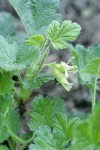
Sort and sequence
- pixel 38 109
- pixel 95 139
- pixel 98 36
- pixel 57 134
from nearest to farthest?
pixel 95 139 < pixel 57 134 < pixel 38 109 < pixel 98 36

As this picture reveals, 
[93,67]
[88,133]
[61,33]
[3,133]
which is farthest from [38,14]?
[88,133]

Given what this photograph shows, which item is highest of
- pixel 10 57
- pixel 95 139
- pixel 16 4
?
pixel 16 4

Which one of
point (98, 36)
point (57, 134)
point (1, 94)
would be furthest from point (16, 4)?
point (98, 36)

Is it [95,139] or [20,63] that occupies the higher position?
[20,63]

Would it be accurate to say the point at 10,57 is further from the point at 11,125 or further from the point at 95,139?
the point at 95,139

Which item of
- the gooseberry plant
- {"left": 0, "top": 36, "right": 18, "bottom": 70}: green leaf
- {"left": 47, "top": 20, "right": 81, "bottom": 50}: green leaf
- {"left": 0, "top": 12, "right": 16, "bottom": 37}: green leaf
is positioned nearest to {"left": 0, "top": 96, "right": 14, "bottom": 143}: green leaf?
the gooseberry plant

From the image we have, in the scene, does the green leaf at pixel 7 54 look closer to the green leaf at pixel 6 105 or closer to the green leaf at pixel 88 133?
the green leaf at pixel 6 105

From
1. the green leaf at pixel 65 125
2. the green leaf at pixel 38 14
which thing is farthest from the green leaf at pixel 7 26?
the green leaf at pixel 65 125

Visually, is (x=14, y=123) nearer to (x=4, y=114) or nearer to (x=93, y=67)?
Result: (x=4, y=114)
